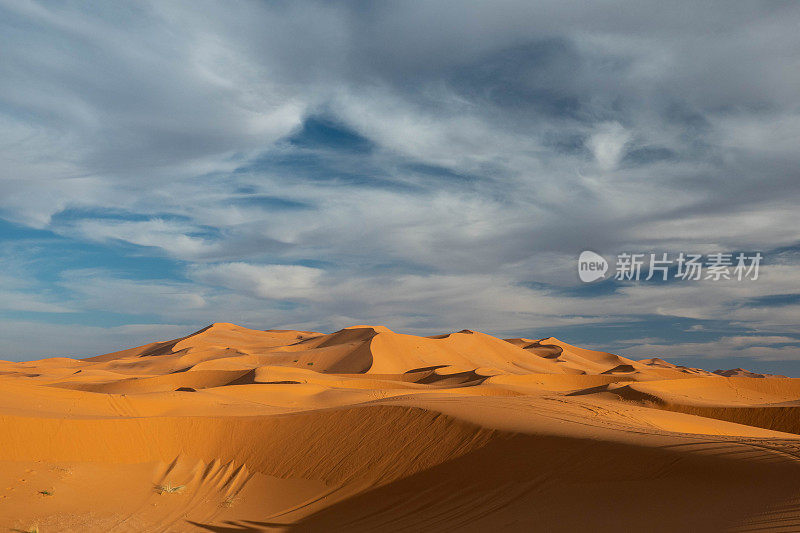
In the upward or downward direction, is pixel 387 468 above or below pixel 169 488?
above

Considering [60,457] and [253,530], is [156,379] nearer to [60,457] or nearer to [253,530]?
[60,457]

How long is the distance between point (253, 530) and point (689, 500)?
6.74m

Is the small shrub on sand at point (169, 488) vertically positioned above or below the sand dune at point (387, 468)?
below

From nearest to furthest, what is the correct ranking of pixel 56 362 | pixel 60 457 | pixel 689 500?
pixel 689 500, pixel 60 457, pixel 56 362

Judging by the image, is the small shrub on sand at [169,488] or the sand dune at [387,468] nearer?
the sand dune at [387,468]

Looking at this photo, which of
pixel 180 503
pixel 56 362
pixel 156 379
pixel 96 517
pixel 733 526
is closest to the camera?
pixel 733 526

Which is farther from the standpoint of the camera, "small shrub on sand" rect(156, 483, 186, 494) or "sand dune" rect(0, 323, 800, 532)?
"small shrub on sand" rect(156, 483, 186, 494)

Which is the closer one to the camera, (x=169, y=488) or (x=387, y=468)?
(x=387, y=468)

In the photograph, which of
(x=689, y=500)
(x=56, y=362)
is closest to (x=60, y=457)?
(x=689, y=500)

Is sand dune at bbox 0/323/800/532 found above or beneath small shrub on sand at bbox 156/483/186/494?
above

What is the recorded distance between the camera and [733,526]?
19.2ft

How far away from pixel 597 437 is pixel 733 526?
12.8ft

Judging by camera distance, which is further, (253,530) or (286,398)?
(286,398)

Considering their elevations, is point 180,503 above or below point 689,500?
below
